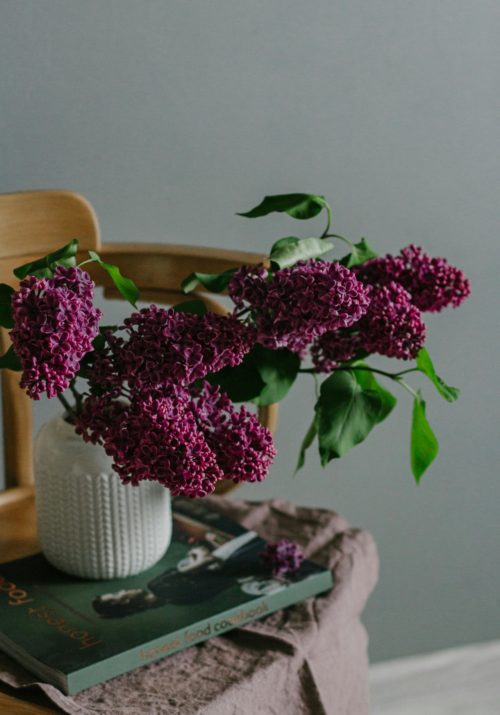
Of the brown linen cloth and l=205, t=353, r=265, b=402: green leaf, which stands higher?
l=205, t=353, r=265, b=402: green leaf

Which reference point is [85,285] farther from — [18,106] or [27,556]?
[18,106]

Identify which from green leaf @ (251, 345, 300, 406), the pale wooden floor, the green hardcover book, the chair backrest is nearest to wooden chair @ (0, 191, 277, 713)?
the chair backrest

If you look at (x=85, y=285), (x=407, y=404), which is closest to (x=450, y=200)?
(x=407, y=404)

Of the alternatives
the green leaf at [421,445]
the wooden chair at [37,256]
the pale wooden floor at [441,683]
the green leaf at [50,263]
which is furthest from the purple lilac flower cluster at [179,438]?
the pale wooden floor at [441,683]

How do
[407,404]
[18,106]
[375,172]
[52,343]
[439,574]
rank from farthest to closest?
1. [439,574]
2. [407,404]
3. [375,172]
4. [18,106]
5. [52,343]

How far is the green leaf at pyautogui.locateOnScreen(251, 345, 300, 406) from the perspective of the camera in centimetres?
86

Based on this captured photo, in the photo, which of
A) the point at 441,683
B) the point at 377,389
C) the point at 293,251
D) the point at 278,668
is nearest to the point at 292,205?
the point at 293,251

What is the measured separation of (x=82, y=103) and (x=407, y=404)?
27.1 inches

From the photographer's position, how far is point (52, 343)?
2.23 feet

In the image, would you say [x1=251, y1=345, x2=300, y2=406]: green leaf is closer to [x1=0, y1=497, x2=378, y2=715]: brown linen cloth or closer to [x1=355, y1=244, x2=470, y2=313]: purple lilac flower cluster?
[x1=355, y1=244, x2=470, y2=313]: purple lilac flower cluster

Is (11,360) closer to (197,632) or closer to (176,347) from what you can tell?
(176,347)

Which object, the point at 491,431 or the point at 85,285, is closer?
the point at 85,285

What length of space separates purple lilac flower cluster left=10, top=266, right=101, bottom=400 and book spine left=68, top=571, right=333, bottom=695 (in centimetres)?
25

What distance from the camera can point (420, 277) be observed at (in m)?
0.88
